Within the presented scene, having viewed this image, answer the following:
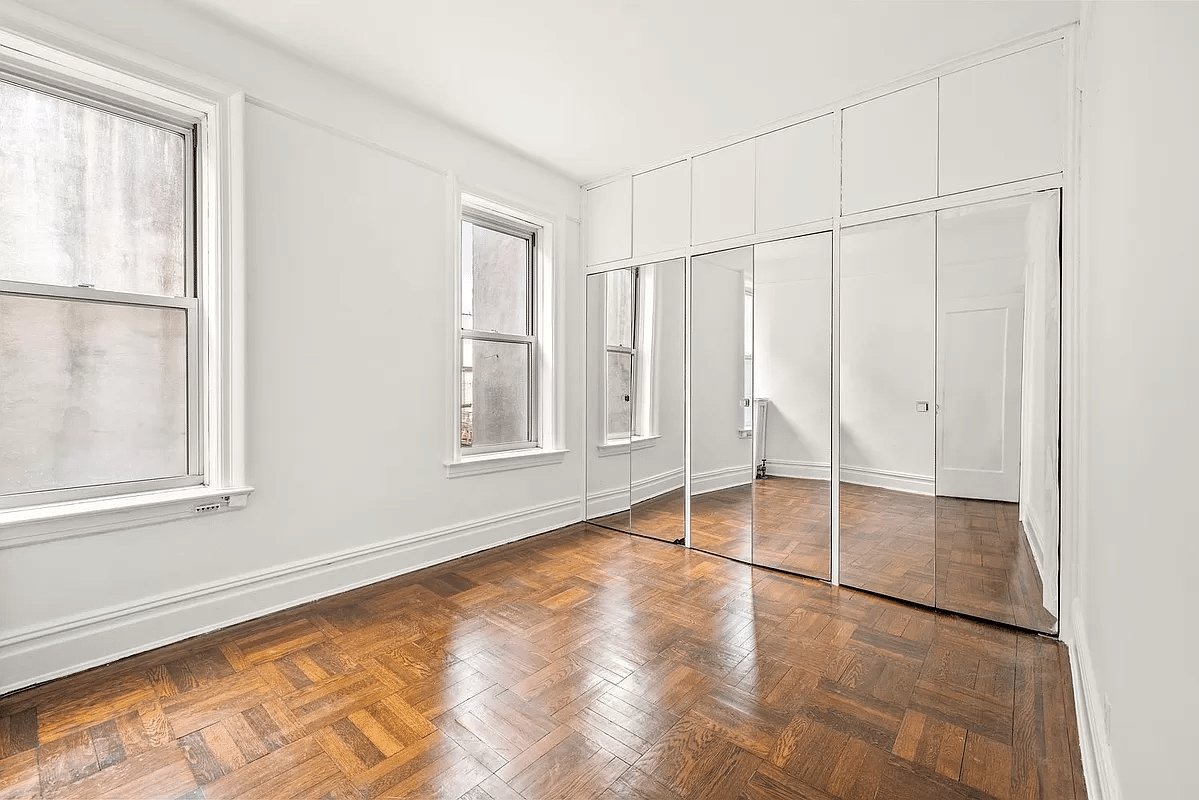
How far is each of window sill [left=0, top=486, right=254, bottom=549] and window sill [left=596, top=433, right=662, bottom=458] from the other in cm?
249

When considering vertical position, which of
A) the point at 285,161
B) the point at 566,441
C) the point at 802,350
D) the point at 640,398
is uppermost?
the point at 285,161

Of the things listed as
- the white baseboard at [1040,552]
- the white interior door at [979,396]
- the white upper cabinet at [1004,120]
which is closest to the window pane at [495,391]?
the white interior door at [979,396]

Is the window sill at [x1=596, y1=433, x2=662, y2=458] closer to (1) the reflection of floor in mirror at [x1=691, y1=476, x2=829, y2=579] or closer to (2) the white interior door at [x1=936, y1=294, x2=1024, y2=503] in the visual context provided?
(1) the reflection of floor in mirror at [x1=691, y1=476, x2=829, y2=579]

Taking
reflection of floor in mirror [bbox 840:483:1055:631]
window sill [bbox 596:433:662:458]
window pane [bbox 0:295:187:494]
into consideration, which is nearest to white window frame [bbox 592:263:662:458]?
window sill [bbox 596:433:662:458]

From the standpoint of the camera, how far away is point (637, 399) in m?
4.19

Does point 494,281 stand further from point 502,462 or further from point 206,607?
point 206,607

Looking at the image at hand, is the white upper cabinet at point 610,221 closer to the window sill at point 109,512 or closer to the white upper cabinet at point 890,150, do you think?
the white upper cabinet at point 890,150

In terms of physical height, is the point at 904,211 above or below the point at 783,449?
above

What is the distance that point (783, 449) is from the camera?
3.43 m

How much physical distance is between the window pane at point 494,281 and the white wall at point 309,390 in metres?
0.33

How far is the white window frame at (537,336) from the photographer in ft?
12.7

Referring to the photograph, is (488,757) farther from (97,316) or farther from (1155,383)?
(97,316)

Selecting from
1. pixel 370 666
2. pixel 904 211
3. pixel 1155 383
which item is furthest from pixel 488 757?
pixel 904 211

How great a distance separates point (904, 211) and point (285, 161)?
3217 mm
